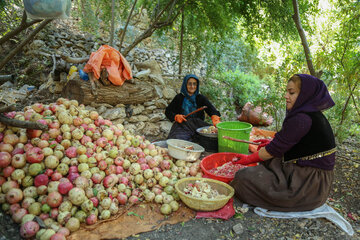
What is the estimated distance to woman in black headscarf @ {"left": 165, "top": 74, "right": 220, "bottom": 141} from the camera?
4.22 meters

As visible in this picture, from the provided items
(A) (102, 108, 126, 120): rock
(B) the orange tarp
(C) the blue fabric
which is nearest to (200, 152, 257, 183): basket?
(C) the blue fabric

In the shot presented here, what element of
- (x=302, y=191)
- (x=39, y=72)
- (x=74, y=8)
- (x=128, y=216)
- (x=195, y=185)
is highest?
(x=74, y=8)

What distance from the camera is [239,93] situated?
295 inches

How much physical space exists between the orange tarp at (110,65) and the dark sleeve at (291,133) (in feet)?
10.5

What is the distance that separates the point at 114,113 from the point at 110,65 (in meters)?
0.94

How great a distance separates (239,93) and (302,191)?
558 cm

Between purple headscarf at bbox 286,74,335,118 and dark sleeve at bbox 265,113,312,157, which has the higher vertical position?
purple headscarf at bbox 286,74,335,118

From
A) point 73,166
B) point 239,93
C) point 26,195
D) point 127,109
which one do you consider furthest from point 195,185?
point 239,93

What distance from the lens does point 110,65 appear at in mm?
4320

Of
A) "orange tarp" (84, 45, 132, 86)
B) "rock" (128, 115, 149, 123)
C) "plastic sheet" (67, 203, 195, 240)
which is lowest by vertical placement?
"plastic sheet" (67, 203, 195, 240)

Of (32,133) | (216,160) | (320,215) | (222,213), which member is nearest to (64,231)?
(32,133)

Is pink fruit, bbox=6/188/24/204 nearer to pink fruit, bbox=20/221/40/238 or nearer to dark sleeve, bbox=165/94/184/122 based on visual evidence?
pink fruit, bbox=20/221/40/238

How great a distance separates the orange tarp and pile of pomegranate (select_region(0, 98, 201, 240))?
55.1 inches

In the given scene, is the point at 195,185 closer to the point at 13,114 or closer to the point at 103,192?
the point at 103,192
